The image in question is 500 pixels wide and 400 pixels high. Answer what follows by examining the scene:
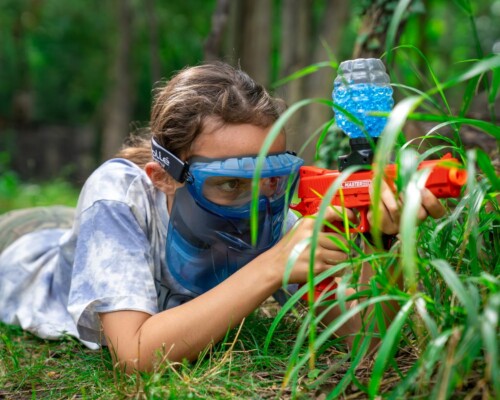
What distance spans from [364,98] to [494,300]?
0.88 metres

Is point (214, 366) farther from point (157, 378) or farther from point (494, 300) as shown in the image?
point (494, 300)

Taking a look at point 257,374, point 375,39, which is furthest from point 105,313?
point 375,39

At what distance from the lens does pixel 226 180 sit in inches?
88.9

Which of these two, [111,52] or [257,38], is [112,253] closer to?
[257,38]

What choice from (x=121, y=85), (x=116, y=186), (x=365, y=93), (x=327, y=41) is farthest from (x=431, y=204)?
(x=121, y=85)

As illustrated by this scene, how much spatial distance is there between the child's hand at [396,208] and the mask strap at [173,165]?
28.6 inches

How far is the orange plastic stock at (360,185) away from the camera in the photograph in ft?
5.63

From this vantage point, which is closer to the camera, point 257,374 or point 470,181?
point 470,181

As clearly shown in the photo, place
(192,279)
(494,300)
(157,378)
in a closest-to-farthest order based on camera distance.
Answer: (494,300) → (157,378) → (192,279)

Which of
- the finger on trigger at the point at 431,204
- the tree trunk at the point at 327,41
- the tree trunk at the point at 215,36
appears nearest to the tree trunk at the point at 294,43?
the tree trunk at the point at 327,41

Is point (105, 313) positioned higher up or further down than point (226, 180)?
further down

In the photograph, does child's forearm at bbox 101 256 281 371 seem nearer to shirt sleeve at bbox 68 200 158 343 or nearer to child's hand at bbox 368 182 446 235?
shirt sleeve at bbox 68 200 158 343

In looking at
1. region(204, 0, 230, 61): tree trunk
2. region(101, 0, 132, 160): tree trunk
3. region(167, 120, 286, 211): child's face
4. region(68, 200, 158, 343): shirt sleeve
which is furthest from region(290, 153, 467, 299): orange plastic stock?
region(101, 0, 132, 160): tree trunk

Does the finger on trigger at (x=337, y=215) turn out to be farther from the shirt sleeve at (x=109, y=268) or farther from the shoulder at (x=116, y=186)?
the shoulder at (x=116, y=186)
